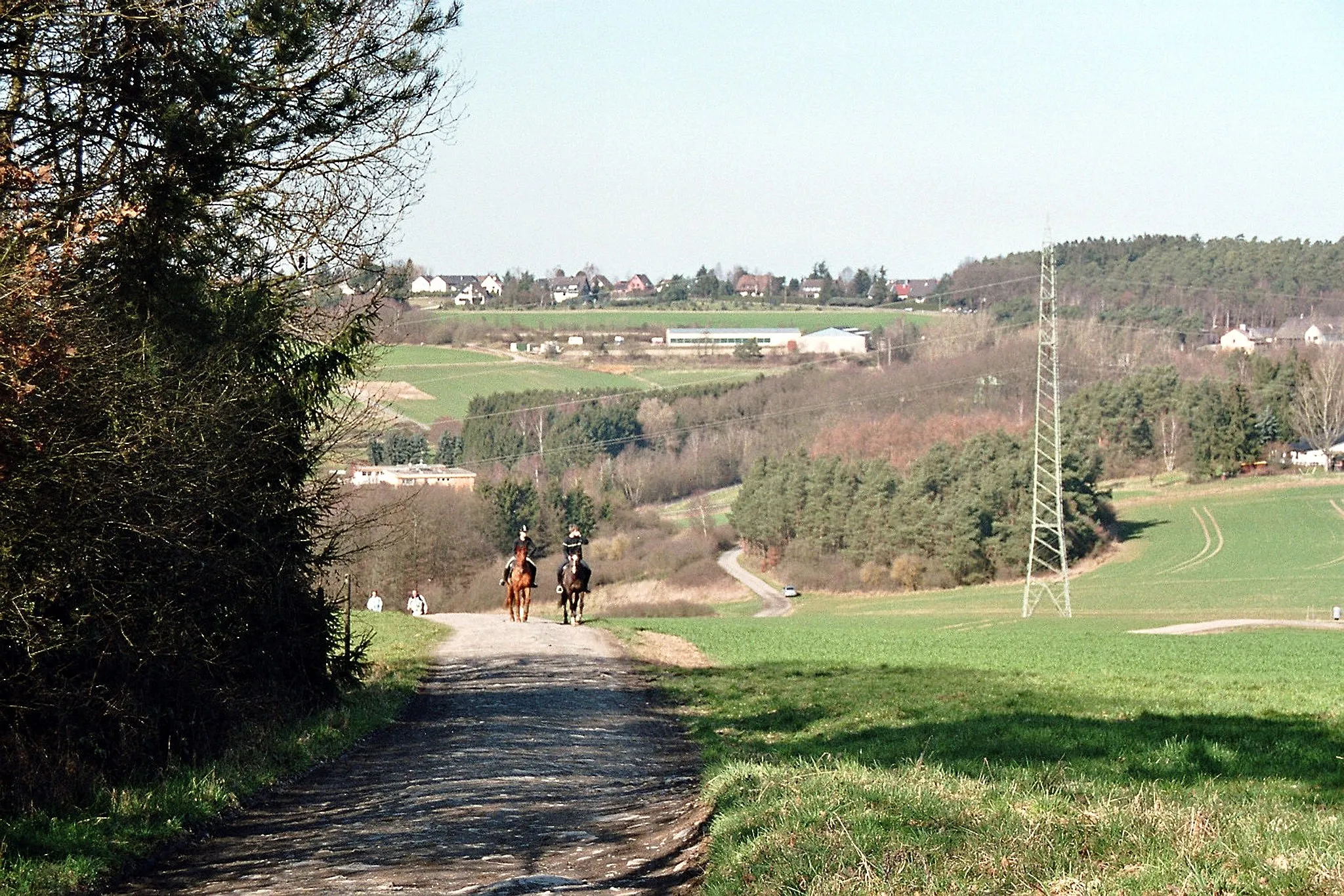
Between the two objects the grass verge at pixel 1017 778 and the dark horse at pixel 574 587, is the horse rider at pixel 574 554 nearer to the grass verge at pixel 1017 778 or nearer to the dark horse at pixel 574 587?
the dark horse at pixel 574 587

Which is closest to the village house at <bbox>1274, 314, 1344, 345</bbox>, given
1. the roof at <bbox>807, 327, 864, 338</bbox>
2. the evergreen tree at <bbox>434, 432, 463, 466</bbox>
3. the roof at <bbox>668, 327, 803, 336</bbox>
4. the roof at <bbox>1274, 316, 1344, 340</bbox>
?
the roof at <bbox>1274, 316, 1344, 340</bbox>

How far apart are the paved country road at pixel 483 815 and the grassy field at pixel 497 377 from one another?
71984mm

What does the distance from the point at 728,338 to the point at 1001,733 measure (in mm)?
144876

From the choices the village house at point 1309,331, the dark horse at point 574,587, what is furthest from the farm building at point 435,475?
the village house at point 1309,331

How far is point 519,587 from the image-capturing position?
32.8 meters

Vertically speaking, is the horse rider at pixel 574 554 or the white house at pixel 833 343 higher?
the white house at pixel 833 343

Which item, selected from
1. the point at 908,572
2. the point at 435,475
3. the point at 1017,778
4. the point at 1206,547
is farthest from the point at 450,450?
the point at 1017,778

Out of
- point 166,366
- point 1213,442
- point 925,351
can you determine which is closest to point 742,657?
point 166,366

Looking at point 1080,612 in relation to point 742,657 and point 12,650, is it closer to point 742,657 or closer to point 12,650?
point 742,657

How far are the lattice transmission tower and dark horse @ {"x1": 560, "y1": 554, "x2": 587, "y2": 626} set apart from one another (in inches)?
889

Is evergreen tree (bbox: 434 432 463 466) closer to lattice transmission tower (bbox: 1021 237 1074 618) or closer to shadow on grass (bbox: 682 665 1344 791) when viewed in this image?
lattice transmission tower (bbox: 1021 237 1074 618)

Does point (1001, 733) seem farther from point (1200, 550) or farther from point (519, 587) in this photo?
point (1200, 550)

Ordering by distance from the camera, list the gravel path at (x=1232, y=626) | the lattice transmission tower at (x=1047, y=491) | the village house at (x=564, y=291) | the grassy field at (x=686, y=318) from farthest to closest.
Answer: the village house at (x=564, y=291)
the grassy field at (x=686, y=318)
the lattice transmission tower at (x=1047, y=491)
the gravel path at (x=1232, y=626)

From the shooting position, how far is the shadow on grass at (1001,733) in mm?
11031
